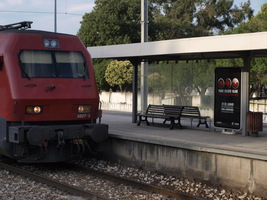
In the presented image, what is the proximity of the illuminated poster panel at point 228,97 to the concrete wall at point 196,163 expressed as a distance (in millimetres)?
3020

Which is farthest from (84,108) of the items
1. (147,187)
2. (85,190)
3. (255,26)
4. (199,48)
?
(255,26)

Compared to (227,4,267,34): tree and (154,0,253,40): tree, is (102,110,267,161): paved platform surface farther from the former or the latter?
(154,0,253,40): tree

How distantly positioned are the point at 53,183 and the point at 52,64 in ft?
9.52

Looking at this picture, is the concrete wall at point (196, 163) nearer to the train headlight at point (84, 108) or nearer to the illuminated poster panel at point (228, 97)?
the train headlight at point (84, 108)

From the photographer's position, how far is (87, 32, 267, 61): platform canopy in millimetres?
10578

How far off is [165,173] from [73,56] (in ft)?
11.9

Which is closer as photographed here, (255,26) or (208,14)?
(255,26)

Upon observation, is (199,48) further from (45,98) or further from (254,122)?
(45,98)

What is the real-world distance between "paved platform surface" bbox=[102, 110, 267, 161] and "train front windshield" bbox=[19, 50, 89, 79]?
218 cm

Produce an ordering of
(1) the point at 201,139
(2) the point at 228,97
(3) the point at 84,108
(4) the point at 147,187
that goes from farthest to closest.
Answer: (2) the point at 228,97, (1) the point at 201,139, (3) the point at 84,108, (4) the point at 147,187

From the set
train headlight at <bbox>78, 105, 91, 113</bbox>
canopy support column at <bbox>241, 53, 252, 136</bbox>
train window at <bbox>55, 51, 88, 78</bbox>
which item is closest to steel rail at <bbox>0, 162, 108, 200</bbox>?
train headlight at <bbox>78, 105, 91, 113</bbox>

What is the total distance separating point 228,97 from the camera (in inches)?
513

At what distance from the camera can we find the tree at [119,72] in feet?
130

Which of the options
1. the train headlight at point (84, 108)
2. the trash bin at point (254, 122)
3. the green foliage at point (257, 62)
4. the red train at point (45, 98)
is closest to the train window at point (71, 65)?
the red train at point (45, 98)
